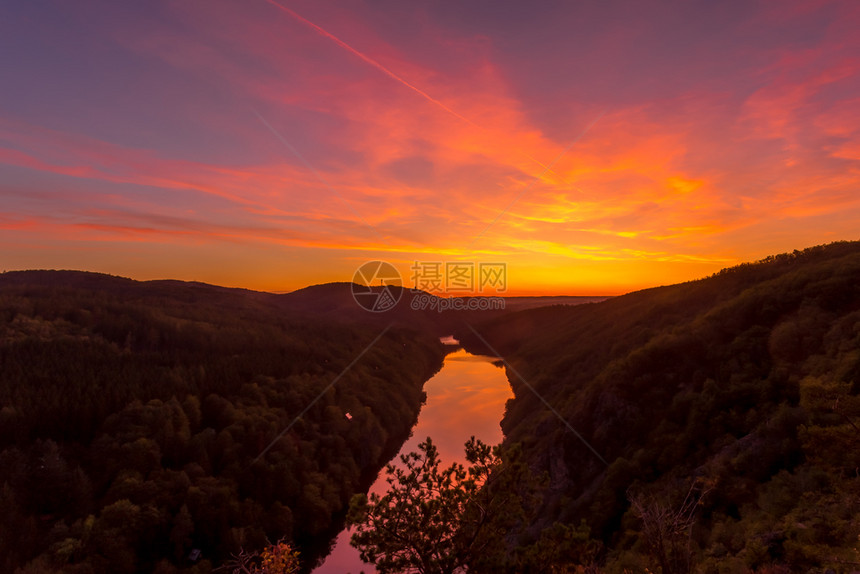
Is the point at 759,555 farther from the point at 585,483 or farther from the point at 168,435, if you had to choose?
the point at 168,435

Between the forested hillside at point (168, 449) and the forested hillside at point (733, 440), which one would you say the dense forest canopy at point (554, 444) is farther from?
the forested hillside at point (168, 449)

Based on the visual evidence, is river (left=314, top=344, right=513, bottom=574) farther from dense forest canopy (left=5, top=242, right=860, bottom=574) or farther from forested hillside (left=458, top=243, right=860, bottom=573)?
forested hillside (left=458, top=243, right=860, bottom=573)

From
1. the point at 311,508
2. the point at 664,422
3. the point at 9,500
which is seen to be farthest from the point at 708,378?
the point at 9,500

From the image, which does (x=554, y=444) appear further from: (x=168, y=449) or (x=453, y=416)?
(x=453, y=416)

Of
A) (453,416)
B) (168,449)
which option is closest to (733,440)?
(168,449)

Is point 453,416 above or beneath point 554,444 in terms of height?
beneath

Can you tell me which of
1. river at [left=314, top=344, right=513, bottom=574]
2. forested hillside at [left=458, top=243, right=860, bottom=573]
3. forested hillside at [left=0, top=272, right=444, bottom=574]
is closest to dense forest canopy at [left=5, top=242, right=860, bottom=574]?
forested hillside at [left=458, top=243, right=860, bottom=573]

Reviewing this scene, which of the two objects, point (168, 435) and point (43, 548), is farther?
point (168, 435)
